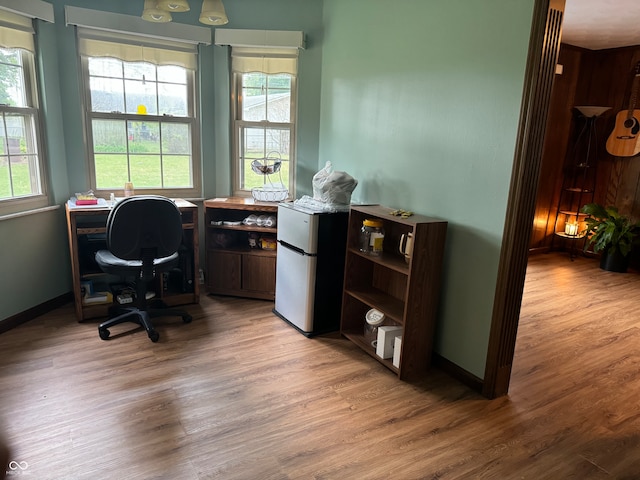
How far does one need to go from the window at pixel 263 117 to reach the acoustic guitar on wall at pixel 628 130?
13.2 ft

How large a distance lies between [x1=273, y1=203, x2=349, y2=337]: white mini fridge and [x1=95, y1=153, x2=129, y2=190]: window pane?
1514 mm

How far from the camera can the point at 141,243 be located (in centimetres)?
287

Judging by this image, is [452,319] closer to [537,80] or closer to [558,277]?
[537,80]

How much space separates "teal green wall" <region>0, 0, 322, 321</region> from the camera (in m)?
3.23

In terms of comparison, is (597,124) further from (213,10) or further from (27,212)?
(27,212)

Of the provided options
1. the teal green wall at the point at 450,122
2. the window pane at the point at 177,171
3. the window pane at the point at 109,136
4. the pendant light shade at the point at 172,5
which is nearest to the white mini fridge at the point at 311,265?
the teal green wall at the point at 450,122

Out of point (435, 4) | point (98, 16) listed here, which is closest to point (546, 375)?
point (435, 4)

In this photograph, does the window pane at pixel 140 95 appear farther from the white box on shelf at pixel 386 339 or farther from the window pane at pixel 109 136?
the white box on shelf at pixel 386 339

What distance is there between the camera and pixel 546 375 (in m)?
2.79

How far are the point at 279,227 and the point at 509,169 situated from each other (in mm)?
1704

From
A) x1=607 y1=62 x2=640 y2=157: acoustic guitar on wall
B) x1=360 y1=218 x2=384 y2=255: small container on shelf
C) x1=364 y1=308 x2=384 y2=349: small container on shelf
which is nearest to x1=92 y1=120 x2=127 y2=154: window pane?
x1=360 y1=218 x2=384 y2=255: small container on shelf

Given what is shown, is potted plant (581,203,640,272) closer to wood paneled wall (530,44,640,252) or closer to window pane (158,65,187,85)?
wood paneled wall (530,44,640,252)

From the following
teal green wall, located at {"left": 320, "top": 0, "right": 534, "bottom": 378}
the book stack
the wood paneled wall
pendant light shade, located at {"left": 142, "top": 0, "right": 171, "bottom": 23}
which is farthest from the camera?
the wood paneled wall

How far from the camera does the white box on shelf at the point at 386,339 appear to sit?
110 inches
